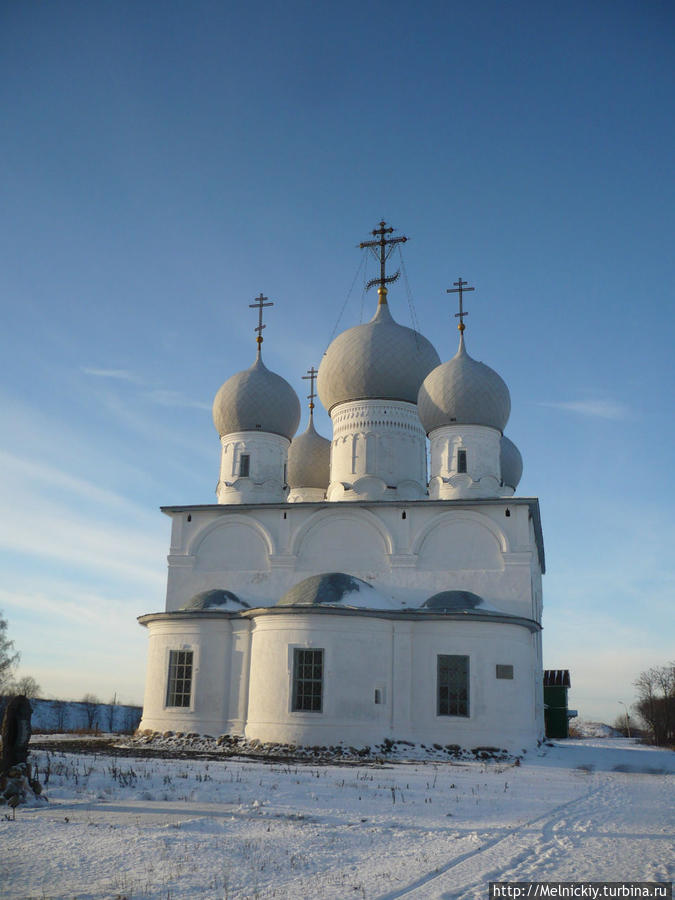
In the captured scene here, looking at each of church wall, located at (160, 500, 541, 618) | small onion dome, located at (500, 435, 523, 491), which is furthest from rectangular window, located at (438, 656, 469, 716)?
small onion dome, located at (500, 435, 523, 491)

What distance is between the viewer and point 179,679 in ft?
73.5

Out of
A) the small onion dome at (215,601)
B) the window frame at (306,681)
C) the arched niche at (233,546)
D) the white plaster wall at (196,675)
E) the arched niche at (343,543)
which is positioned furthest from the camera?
the arched niche at (233,546)

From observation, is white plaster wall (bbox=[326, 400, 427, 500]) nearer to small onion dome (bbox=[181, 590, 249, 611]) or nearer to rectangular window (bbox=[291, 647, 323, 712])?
small onion dome (bbox=[181, 590, 249, 611])

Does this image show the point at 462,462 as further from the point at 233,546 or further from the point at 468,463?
the point at 233,546

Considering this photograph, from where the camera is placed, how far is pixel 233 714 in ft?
71.8

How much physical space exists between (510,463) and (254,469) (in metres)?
11.0

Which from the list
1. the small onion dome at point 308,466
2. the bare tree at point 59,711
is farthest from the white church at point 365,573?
the bare tree at point 59,711

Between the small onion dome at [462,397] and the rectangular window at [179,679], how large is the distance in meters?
10.0

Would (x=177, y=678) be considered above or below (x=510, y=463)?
below

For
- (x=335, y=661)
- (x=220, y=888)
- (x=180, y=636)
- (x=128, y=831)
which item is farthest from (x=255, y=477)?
(x=220, y=888)

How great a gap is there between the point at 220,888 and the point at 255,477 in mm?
21906

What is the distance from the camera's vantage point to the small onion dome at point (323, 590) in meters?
20.5

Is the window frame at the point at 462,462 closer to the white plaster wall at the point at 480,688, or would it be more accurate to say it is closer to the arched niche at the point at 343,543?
the arched niche at the point at 343,543

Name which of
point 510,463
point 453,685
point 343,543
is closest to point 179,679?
point 343,543
